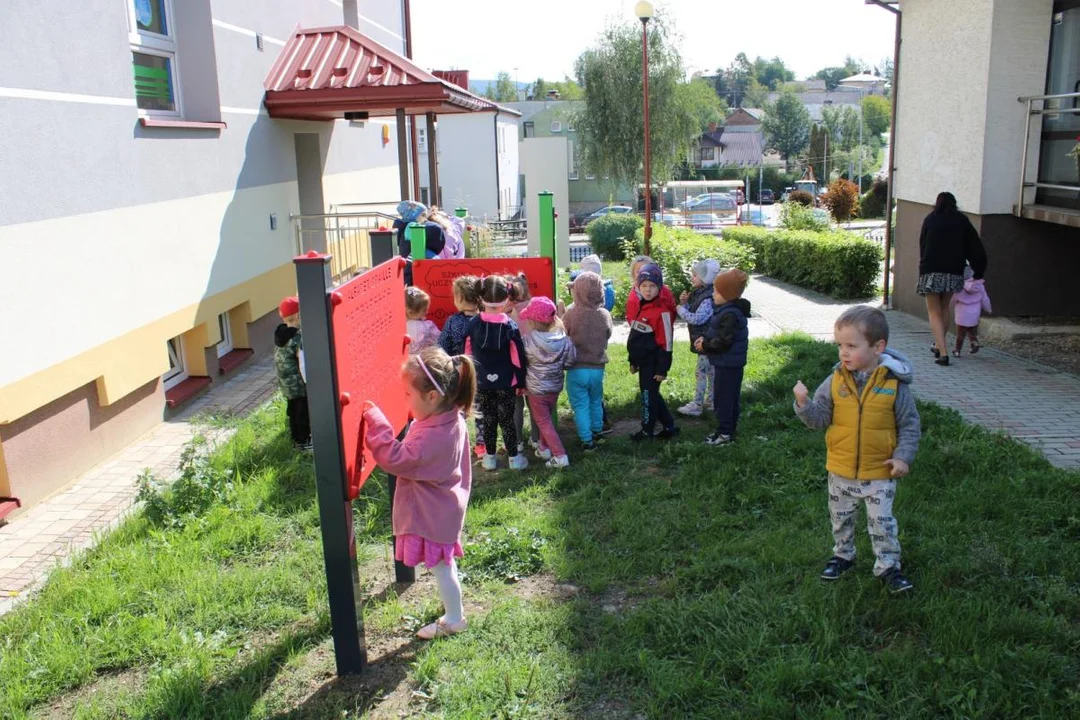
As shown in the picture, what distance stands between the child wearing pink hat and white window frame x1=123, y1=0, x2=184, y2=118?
418 cm

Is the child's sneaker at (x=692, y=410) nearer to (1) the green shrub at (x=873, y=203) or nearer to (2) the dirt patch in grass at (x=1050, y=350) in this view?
(2) the dirt patch in grass at (x=1050, y=350)

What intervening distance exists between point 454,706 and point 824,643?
5.12 feet

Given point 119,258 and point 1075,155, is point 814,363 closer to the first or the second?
point 1075,155

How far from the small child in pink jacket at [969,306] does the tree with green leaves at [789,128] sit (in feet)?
280

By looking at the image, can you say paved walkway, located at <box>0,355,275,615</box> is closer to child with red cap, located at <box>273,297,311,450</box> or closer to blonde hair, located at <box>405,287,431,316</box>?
child with red cap, located at <box>273,297,311,450</box>

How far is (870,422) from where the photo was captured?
4.05 m

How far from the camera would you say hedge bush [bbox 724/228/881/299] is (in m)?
15.4

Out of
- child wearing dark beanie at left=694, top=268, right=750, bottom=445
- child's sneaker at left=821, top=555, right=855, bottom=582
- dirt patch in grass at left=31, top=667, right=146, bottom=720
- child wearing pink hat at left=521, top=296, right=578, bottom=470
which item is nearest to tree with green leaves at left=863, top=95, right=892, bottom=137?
child wearing dark beanie at left=694, top=268, right=750, bottom=445

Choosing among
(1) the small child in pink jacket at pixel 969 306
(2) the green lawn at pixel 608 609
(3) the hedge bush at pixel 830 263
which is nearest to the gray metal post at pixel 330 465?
(2) the green lawn at pixel 608 609

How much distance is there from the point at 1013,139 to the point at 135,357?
392 inches

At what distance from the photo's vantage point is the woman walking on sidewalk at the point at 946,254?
30.2ft

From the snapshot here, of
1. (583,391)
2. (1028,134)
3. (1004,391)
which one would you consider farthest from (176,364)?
(1028,134)

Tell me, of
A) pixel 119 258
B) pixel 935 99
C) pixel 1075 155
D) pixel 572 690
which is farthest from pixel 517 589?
pixel 935 99

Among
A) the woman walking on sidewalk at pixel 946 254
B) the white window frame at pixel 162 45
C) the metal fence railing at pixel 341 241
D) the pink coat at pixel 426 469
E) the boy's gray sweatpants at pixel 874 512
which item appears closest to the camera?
the pink coat at pixel 426 469
